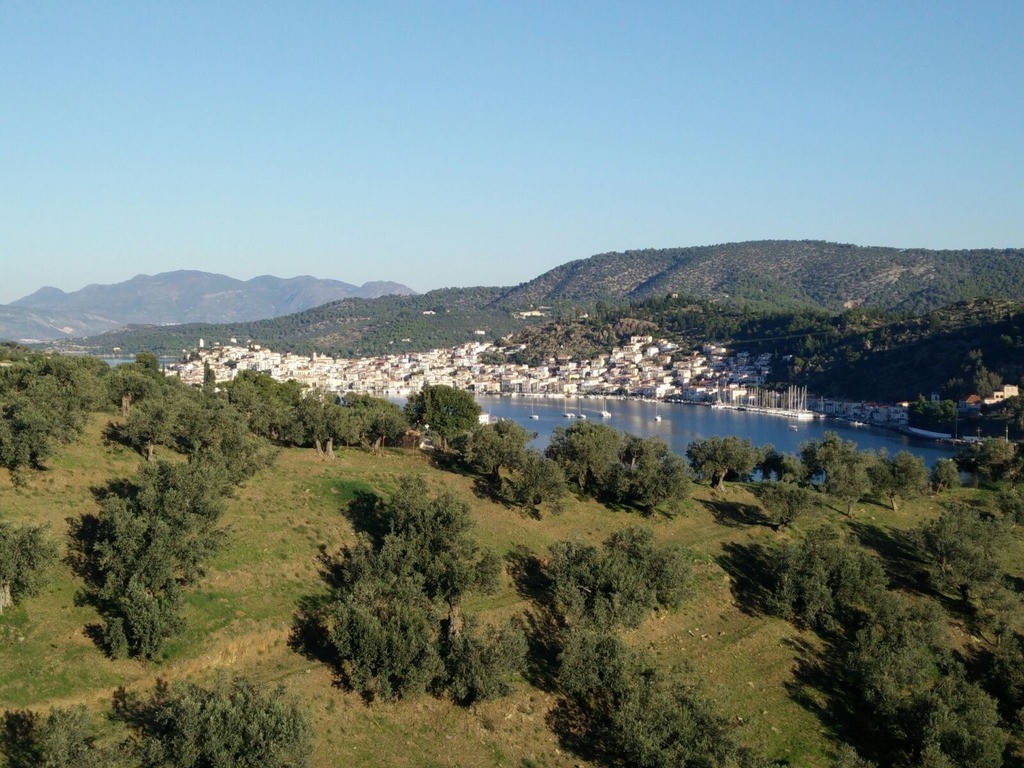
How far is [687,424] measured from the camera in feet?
305

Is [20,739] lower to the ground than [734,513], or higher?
higher

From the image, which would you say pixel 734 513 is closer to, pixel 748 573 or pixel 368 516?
pixel 748 573

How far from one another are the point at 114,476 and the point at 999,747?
21.5 meters

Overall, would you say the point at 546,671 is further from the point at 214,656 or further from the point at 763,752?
the point at 214,656

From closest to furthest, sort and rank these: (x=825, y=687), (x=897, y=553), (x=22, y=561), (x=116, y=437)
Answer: (x=22, y=561) < (x=825, y=687) < (x=116, y=437) < (x=897, y=553)

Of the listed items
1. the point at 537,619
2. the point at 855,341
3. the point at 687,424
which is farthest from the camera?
the point at 855,341

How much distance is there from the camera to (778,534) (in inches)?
1115

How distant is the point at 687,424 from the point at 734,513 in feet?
211

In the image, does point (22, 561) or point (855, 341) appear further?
point (855, 341)

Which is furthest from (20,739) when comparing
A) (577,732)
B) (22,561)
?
(577,732)

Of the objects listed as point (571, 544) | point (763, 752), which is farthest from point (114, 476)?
point (763, 752)

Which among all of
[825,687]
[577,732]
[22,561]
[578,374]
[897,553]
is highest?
[22,561]

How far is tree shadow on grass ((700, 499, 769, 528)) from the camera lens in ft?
94.9

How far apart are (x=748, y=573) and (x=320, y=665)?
13.9 m
